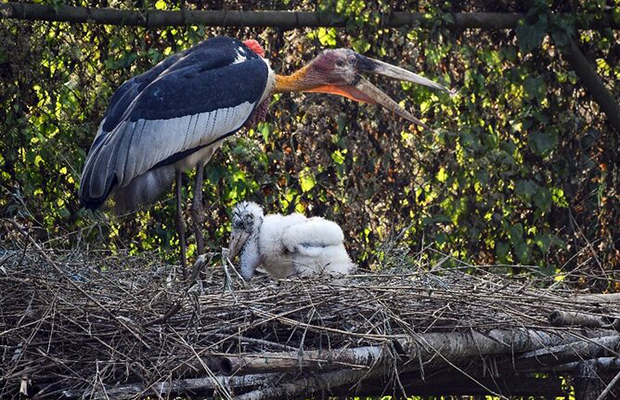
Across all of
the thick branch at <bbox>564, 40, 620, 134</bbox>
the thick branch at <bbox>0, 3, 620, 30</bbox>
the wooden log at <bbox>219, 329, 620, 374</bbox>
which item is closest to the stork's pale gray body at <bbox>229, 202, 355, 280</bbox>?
the wooden log at <bbox>219, 329, 620, 374</bbox>

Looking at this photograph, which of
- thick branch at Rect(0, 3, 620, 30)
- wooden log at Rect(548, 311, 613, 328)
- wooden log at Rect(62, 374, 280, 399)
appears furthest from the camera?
thick branch at Rect(0, 3, 620, 30)

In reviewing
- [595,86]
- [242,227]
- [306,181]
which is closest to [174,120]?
[242,227]

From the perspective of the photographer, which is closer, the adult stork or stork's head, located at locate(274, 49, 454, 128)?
the adult stork

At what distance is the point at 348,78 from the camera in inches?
232

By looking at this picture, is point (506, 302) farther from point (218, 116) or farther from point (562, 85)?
point (562, 85)

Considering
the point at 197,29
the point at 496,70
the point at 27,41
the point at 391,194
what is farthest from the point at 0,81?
the point at 496,70

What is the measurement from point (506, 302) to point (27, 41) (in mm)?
2599

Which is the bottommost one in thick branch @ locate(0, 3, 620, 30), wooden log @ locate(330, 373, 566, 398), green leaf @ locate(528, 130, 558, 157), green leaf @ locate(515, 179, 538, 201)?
wooden log @ locate(330, 373, 566, 398)

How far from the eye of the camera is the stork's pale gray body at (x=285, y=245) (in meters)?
4.89

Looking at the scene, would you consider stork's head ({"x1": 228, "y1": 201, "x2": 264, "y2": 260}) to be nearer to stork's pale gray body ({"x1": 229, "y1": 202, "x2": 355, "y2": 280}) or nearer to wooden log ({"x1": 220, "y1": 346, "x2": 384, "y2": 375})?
stork's pale gray body ({"x1": 229, "y1": 202, "x2": 355, "y2": 280})

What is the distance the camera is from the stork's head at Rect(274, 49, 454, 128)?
584cm

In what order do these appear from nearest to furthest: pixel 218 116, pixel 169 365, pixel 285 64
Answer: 1. pixel 169 365
2. pixel 218 116
3. pixel 285 64

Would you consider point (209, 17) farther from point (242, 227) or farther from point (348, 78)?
point (242, 227)

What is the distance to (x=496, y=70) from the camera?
21.8 ft
